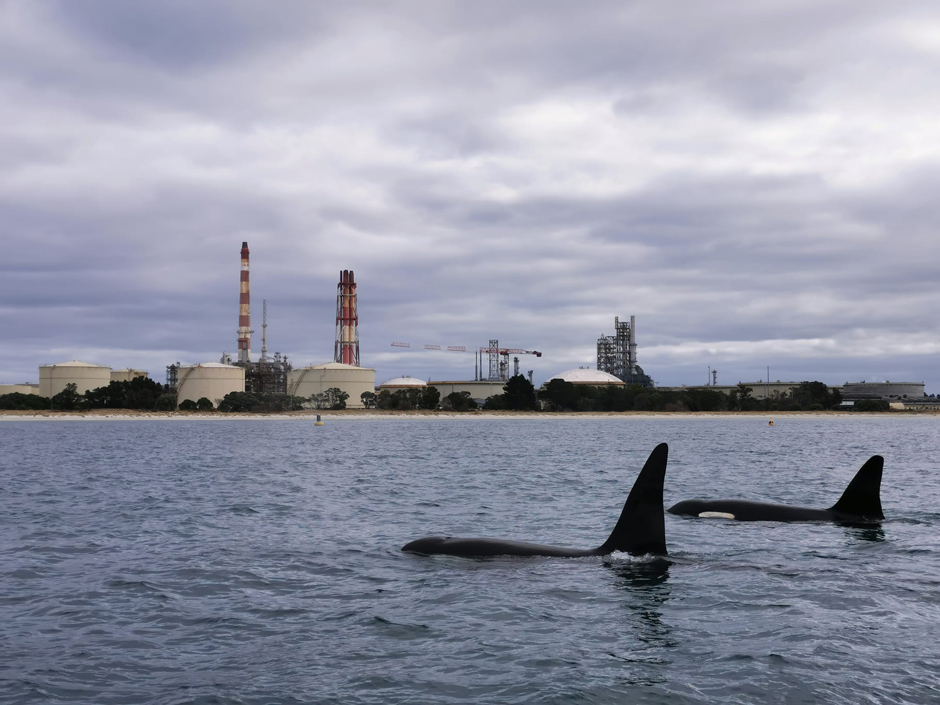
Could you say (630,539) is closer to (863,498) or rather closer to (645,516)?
(645,516)

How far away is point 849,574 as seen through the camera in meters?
19.0

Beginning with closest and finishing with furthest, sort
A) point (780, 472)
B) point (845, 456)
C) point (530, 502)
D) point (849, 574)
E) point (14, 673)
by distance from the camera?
point (14, 673) < point (849, 574) < point (530, 502) < point (780, 472) < point (845, 456)

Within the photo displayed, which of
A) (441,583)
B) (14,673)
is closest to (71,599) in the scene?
(14,673)

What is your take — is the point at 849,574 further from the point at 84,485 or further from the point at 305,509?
the point at 84,485

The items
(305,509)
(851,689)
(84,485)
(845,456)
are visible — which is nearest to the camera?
(851,689)

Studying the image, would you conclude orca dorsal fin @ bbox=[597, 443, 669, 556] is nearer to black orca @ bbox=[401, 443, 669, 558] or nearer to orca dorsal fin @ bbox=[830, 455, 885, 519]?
black orca @ bbox=[401, 443, 669, 558]

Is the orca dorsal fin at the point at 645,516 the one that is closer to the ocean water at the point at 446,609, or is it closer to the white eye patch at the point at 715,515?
the ocean water at the point at 446,609

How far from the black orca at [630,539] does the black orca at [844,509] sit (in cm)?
998

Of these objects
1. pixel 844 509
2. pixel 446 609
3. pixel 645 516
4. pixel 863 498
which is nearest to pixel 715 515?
pixel 844 509

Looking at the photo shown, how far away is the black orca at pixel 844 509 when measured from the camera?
27328 millimetres

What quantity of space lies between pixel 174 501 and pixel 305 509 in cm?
694

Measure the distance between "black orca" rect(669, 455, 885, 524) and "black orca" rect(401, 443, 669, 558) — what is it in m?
9.98

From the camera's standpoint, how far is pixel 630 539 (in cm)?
1944

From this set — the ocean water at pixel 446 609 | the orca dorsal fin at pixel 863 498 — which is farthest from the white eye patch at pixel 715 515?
the orca dorsal fin at pixel 863 498
